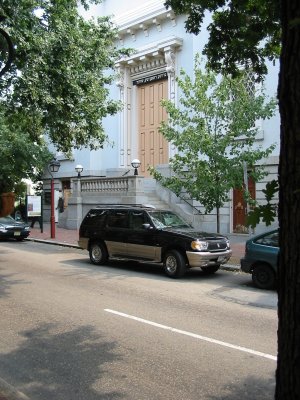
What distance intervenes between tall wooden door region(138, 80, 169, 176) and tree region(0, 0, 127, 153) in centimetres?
1156

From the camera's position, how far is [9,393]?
169 inches

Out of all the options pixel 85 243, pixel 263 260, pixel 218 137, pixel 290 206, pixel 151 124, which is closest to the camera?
pixel 290 206

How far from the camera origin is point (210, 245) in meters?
11.6

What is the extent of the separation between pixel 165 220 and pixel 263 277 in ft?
10.9

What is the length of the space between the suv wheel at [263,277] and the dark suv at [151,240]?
1309mm

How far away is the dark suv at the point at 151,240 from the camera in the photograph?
11438 millimetres

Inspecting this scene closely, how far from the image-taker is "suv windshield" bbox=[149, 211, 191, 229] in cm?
1240

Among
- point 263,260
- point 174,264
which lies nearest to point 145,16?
point 174,264

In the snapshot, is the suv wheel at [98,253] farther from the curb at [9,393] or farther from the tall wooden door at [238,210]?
the curb at [9,393]

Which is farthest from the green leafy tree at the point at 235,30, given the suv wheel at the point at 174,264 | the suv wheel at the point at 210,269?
the suv wheel at the point at 210,269

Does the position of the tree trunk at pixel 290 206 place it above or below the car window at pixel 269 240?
above

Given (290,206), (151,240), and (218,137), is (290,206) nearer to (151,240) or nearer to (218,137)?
(151,240)

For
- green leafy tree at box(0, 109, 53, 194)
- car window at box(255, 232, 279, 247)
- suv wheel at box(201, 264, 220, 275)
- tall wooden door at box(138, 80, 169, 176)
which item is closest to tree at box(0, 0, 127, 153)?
suv wheel at box(201, 264, 220, 275)

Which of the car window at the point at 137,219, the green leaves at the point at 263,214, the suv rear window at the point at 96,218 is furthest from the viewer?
the suv rear window at the point at 96,218
